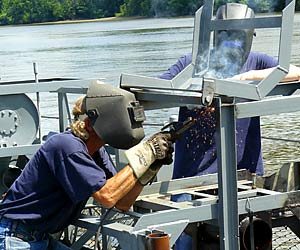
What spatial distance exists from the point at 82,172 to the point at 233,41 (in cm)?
137

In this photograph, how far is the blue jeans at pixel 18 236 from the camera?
12.6 feet

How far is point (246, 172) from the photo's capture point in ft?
14.3

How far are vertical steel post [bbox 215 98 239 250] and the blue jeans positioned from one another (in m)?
0.86

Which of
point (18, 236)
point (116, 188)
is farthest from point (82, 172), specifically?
point (18, 236)

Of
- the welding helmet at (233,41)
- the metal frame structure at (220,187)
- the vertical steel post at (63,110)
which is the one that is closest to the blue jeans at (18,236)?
the metal frame structure at (220,187)

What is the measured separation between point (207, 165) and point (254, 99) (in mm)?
1234

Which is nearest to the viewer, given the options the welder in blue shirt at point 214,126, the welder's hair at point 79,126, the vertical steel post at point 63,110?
Answer: the welder's hair at point 79,126

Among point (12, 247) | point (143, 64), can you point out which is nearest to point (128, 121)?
point (12, 247)

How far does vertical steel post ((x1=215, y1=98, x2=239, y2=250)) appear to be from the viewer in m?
3.54

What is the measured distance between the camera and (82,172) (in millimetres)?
3637

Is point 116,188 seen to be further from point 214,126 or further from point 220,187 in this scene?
point 214,126

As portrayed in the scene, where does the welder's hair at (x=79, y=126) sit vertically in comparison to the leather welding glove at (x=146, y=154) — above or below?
above

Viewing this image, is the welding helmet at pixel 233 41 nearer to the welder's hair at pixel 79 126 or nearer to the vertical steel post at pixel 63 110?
the welder's hair at pixel 79 126

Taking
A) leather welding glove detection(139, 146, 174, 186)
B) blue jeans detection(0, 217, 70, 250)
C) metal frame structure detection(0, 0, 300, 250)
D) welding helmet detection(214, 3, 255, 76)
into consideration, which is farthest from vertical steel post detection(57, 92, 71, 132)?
leather welding glove detection(139, 146, 174, 186)
